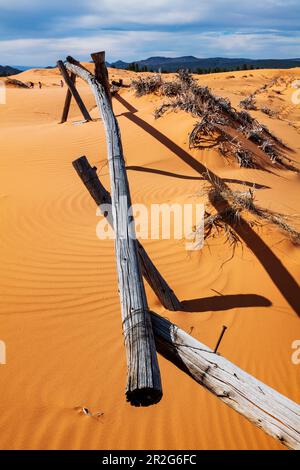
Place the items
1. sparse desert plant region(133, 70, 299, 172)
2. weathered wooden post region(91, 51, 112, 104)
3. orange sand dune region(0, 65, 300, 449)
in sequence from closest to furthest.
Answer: orange sand dune region(0, 65, 300, 449), weathered wooden post region(91, 51, 112, 104), sparse desert plant region(133, 70, 299, 172)

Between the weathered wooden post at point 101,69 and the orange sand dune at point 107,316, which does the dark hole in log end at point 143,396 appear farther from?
the weathered wooden post at point 101,69

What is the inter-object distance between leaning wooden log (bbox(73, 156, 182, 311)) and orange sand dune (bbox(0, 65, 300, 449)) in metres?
0.16

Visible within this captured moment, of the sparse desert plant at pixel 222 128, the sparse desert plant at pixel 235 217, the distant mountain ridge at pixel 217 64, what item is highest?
the distant mountain ridge at pixel 217 64

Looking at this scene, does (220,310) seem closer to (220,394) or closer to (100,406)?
(100,406)

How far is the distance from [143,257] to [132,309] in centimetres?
123

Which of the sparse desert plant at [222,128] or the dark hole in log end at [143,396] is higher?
the sparse desert plant at [222,128]

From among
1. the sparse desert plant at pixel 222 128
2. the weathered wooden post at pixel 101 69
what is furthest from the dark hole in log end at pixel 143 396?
the sparse desert plant at pixel 222 128

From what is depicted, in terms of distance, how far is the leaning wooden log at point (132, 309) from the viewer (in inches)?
61.5

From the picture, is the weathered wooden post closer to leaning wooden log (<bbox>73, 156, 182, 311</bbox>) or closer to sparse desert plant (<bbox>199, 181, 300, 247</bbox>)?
sparse desert plant (<bbox>199, 181, 300, 247</bbox>)

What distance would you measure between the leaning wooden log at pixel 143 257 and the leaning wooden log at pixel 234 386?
1288mm

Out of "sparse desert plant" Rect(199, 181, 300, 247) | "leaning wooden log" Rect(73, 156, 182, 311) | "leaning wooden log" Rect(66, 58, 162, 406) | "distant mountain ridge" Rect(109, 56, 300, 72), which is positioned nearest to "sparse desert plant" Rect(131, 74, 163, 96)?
"sparse desert plant" Rect(199, 181, 300, 247)

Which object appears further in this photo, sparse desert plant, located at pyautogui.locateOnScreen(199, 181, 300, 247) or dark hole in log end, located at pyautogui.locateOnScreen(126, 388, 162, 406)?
sparse desert plant, located at pyautogui.locateOnScreen(199, 181, 300, 247)

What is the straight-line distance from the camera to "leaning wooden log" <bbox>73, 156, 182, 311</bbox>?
322 cm
